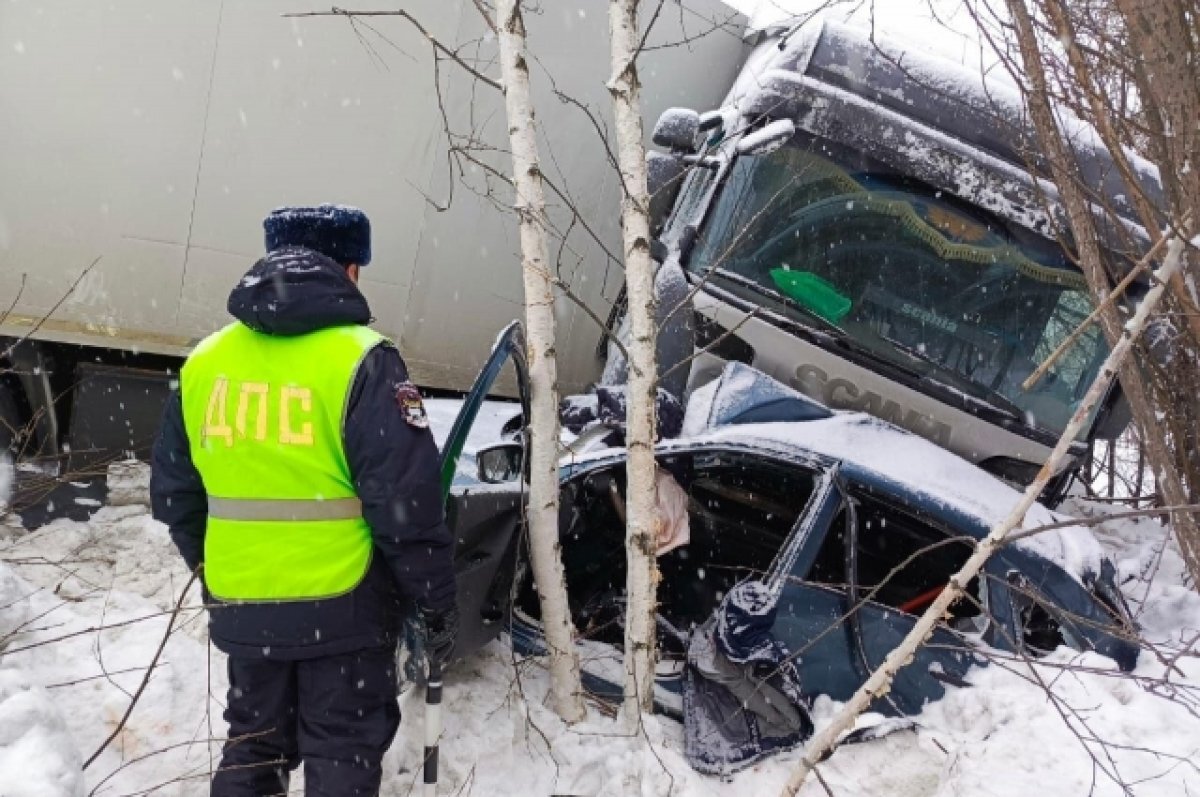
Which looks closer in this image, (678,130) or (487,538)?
(487,538)

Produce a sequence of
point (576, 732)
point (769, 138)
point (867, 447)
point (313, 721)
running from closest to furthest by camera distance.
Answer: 1. point (313, 721)
2. point (576, 732)
3. point (867, 447)
4. point (769, 138)

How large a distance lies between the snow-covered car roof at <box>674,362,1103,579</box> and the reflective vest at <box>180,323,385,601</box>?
1.70 meters

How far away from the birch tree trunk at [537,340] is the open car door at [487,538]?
71 mm

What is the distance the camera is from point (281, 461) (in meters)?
2.38

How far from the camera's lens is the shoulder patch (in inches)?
94.3

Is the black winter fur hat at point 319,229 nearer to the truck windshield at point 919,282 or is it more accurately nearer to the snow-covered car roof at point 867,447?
the snow-covered car roof at point 867,447

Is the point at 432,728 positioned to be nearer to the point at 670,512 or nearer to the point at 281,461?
the point at 281,461

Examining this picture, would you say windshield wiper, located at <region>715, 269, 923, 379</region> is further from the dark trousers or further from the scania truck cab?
the dark trousers

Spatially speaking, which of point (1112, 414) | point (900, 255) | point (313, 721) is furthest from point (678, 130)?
point (313, 721)

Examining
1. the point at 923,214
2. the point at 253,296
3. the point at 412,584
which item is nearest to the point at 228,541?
the point at 412,584

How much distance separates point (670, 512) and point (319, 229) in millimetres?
1972

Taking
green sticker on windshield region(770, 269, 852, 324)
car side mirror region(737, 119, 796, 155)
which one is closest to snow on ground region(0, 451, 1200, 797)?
green sticker on windshield region(770, 269, 852, 324)

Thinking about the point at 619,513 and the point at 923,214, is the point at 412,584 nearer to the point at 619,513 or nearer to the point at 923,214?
the point at 619,513

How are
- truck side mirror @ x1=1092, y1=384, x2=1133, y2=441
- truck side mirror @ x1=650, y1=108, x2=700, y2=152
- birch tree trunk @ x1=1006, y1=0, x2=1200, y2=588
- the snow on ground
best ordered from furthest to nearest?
truck side mirror @ x1=1092, y1=384, x2=1133, y2=441 < truck side mirror @ x1=650, y1=108, x2=700, y2=152 < birch tree trunk @ x1=1006, y1=0, x2=1200, y2=588 < the snow on ground
